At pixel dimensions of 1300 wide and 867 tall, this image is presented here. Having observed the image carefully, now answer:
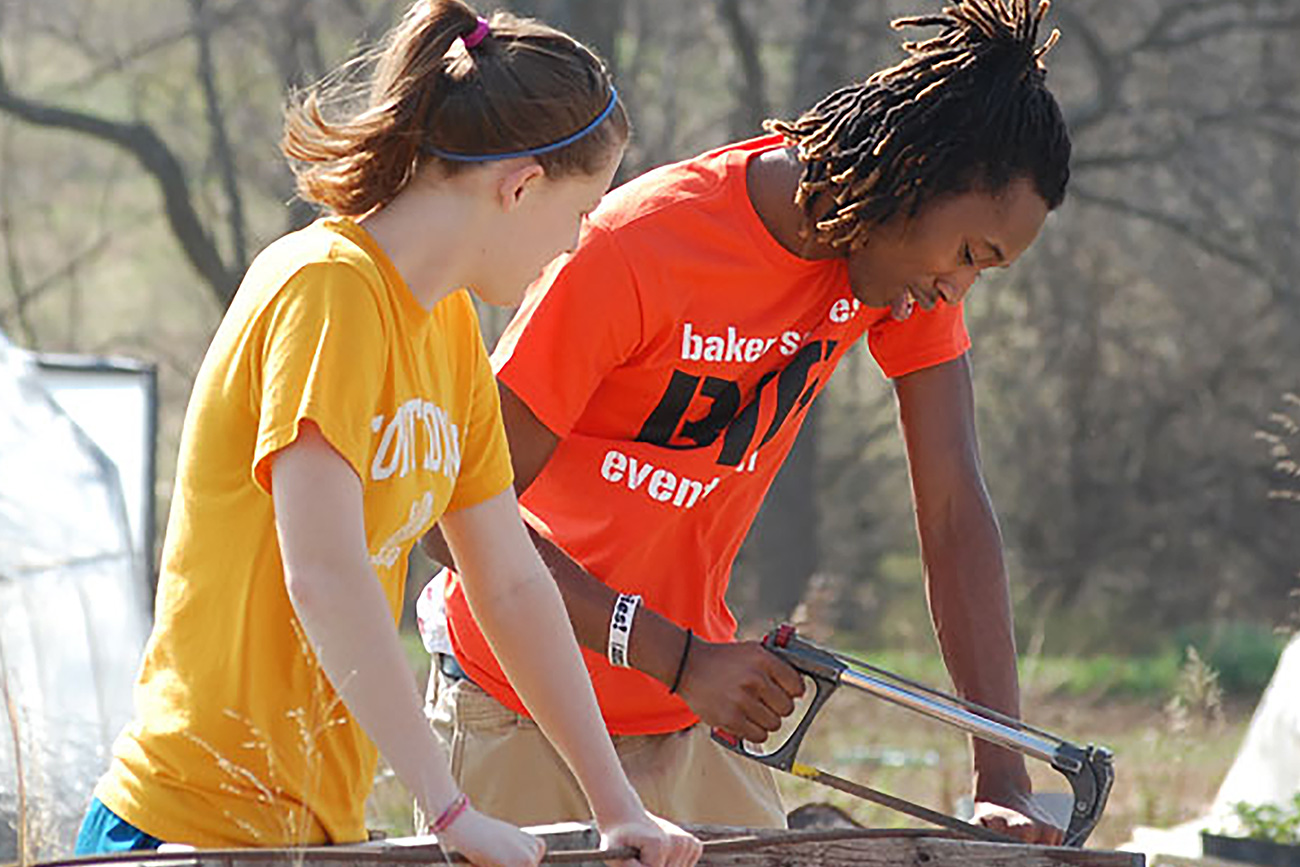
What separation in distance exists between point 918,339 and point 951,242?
0.37m

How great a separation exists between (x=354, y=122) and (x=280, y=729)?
2.18 feet

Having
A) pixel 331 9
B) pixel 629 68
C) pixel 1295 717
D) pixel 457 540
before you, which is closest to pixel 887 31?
pixel 629 68

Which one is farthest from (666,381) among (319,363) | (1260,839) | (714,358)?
(1260,839)

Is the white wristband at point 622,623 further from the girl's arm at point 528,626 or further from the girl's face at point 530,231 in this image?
the girl's face at point 530,231

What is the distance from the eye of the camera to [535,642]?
2.24 m

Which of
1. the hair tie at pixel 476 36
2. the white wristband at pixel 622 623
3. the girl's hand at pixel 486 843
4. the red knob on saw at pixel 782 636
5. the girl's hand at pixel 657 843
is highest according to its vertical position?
the hair tie at pixel 476 36

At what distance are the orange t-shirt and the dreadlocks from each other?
0.37 feet

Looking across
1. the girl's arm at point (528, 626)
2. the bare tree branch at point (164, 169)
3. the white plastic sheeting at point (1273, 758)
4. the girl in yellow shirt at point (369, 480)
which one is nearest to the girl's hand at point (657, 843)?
the girl in yellow shirt at point (369, 480)

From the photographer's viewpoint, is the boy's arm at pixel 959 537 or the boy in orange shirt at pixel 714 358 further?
the boy's arm at pixel 959 537

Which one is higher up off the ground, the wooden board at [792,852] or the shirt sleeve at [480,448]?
the shirt sleeve at [480,448]

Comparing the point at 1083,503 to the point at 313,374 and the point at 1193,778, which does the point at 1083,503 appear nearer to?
Result: the point at 1193,778

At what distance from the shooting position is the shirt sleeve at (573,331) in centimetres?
264

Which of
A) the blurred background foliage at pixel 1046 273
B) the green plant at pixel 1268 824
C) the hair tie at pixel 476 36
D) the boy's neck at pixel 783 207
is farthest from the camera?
the blurred background foliage at pixel 1046 273

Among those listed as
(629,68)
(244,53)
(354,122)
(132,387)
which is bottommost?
(132,387)
